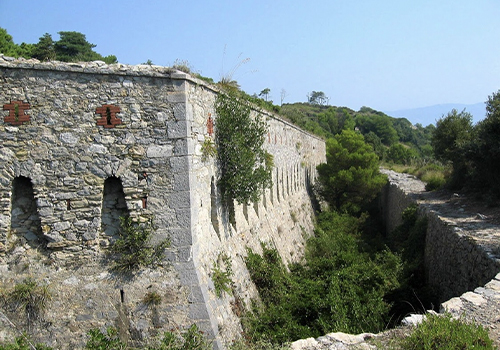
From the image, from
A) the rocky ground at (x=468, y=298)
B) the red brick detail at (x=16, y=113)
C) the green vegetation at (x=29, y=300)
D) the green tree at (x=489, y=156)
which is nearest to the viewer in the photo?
the rocky ground at (x=468, y=298)

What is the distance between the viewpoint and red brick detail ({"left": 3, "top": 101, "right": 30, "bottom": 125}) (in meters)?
6.53

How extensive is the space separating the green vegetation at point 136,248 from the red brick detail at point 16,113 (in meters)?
2.20

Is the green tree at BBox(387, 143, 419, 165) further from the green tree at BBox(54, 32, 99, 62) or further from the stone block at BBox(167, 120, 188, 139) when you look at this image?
the stone block at BBox(167, 120, 188, 139)

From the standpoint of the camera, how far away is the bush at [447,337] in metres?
4.73

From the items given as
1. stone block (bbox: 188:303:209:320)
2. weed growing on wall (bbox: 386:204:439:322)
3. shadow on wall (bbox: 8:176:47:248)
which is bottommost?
weed growing on wall (bbox: 386:204:439:322)

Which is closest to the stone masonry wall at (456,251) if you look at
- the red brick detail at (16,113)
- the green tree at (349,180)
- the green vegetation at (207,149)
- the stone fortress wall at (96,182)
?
the stone fortress wall at (96,182)

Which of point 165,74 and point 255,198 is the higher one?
point 165,74

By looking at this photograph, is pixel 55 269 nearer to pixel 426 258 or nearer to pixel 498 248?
pixel 498 248

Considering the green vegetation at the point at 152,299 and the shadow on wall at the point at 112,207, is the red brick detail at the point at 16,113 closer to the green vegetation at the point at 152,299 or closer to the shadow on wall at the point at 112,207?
the shadow on wall at the point at 112,207

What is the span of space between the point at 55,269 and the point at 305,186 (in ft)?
57.5

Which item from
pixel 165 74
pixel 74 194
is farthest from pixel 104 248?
pixel 165 74

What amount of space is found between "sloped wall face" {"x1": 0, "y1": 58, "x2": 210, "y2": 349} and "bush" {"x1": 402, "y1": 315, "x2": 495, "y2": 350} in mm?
3174

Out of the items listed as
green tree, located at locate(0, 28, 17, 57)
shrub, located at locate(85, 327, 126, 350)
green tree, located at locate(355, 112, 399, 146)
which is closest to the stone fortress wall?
shrub, located at locate(85, 327, 126, 350)

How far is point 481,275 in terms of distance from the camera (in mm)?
8375
